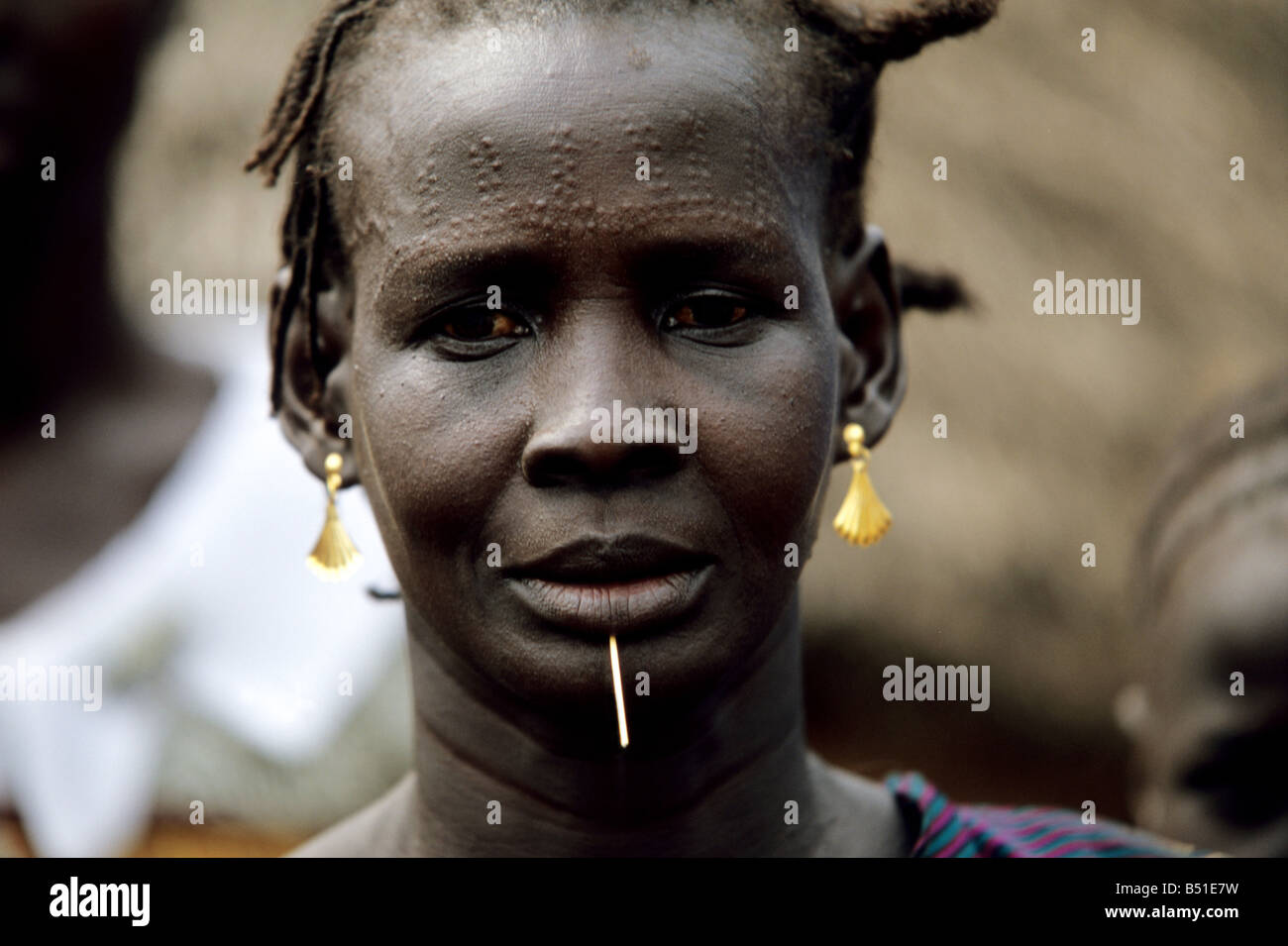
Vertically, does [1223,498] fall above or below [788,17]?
below

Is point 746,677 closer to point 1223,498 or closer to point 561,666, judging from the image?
point 561,666

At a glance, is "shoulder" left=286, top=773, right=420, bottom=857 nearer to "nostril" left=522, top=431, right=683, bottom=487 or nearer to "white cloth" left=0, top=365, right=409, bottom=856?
"nostril" left=522, top=431, right=683, bottom=487

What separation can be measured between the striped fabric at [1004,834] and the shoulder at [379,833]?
2.67 feet

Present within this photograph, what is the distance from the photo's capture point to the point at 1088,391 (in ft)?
20.4

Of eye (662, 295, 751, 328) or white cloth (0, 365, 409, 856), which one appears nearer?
eye (662, 295, 751, 328)

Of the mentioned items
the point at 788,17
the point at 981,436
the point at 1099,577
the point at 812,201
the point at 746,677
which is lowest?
the point at 1099,577

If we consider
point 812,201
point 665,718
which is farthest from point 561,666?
point 812,201

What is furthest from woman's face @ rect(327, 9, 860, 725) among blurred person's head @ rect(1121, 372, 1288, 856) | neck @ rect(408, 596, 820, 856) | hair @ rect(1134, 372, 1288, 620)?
hair @ rect(1134, 372, 1288, 620)

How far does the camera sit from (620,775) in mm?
2494

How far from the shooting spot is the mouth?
2.24 metres

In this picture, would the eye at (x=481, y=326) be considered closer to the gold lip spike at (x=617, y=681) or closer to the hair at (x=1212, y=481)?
the gold lip spike at (x=617, y=681)

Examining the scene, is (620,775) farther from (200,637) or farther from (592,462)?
(200,637)

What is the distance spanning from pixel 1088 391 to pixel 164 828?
3.45 metres

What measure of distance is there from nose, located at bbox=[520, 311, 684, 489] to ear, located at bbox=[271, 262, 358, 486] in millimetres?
467
